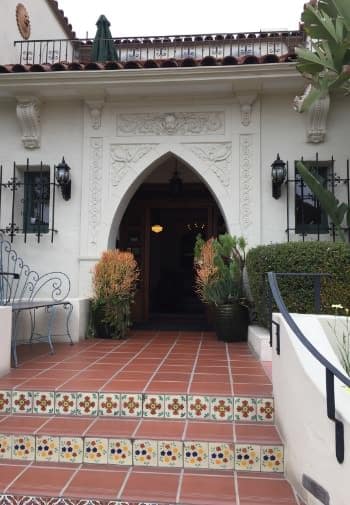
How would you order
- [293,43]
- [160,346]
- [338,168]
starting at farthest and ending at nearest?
1. [293,43]
2. [338,168]
3. [160,346]

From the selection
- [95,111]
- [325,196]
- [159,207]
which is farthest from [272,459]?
[159,207]

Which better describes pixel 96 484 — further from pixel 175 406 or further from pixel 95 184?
pixel 95 184

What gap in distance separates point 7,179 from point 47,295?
2020 millimetres

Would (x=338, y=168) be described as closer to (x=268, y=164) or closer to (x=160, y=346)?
(x=268, y=164)

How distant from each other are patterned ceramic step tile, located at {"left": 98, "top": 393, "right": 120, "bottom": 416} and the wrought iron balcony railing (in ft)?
23.4

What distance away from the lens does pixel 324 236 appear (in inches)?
242

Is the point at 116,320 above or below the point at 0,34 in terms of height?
below

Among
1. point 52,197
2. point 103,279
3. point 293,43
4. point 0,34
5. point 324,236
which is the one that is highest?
point 293,43

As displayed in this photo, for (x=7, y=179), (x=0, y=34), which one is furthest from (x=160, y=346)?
(x=0, y=34)

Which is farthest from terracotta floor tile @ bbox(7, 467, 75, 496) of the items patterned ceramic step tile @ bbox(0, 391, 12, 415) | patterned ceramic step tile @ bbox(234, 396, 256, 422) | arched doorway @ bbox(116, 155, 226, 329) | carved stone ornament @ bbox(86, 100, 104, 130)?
carved stone ornament @ bbox(86, 100, 104, 130)

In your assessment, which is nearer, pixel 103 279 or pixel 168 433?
pixel 168 433

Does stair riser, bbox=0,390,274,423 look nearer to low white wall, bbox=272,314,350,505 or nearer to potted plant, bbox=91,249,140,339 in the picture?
low white wall, bbox=272,314,350,505

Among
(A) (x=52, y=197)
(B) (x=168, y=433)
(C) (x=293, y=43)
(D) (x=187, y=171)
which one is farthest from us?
(C) (x=293, y=43)

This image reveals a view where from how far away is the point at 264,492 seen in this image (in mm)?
2535
